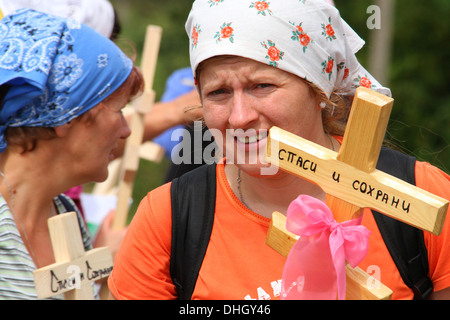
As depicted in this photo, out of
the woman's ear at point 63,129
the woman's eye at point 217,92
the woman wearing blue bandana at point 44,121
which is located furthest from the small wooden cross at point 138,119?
the woman's eye at point 217,92

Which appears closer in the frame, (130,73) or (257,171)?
(257,171)

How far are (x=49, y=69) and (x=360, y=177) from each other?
4.31ft

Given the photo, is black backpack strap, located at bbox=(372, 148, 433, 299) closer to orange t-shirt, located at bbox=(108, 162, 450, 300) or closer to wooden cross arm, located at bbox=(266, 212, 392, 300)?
orange t-shirt, located at bbox=(108, 162, 450, 300)

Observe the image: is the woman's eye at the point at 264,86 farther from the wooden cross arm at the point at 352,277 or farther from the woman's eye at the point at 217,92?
the wooden cross arm at the point at 352,277

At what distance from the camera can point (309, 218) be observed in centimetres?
147

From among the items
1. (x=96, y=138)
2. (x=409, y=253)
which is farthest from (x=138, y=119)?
(x=409, y=253)

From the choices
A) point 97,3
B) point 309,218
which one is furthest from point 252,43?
point 97,3

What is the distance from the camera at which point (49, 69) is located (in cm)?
227

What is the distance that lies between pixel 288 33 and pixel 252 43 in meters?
0.11

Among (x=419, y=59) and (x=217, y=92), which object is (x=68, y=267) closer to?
(x=217, y=92)

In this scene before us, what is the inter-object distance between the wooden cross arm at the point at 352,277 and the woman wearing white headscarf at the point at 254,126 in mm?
269

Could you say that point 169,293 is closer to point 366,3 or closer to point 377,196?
point 377,196

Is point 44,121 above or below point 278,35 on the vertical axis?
below

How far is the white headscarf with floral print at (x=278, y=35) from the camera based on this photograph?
69.3 inches
